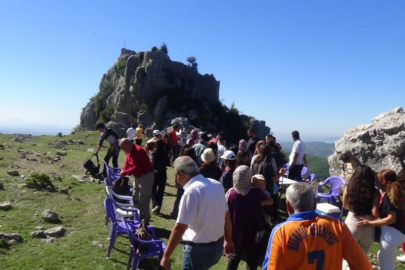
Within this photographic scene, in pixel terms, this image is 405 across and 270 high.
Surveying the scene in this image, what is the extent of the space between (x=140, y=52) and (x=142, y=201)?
51.9 metres

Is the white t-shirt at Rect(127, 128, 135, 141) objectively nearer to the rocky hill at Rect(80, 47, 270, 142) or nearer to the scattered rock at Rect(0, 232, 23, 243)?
the scattered rock at Rect(0, 232, 23, 243)

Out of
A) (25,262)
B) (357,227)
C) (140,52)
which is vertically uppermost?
(140,52)

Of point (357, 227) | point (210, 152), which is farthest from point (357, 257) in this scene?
point (210, 152)

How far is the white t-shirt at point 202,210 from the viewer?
361 centimetres

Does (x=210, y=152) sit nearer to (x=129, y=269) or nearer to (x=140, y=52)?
(x=129, y=269)

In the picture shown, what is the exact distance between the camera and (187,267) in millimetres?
3758

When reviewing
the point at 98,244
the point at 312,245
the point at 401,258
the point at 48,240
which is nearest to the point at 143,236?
the point at 98,244

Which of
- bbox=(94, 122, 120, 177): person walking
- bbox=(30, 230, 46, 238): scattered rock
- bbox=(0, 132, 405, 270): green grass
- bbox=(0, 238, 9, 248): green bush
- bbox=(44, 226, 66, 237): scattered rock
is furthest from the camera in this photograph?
bbox=(94, 122, 120, 177): person walking

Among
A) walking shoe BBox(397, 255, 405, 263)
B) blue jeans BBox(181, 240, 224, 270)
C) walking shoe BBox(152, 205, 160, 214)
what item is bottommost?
walking shoe BBox(152, 205, 160, 214)

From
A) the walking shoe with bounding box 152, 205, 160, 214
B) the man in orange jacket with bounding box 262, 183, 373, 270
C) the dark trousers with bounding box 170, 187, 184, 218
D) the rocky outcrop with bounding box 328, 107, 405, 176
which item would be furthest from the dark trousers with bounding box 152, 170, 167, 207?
the rocky outcrop with bounding box 328, 107, 405, 176

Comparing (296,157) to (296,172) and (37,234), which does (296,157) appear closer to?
(296,172)

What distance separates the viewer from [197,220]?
3689mm

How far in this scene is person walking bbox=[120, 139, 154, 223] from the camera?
725 centimetres

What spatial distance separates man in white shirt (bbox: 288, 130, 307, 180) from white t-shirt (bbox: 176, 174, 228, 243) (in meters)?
6.66
